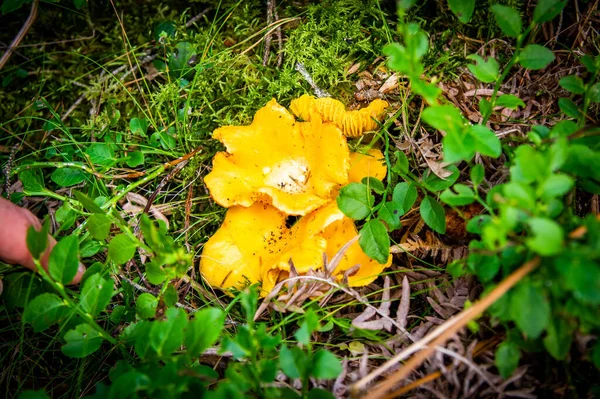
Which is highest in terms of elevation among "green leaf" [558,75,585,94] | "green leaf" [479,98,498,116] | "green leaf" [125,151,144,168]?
"green leaf" [558,75,585,94]

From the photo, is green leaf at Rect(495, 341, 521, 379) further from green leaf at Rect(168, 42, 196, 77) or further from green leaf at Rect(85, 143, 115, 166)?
green leaf at Rect(168, 42, 196, 77)

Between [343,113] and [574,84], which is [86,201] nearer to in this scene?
[343,113]

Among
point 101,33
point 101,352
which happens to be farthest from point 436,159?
point 101,33

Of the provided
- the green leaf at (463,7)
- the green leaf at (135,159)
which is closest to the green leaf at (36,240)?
the green leaf at (135,159)

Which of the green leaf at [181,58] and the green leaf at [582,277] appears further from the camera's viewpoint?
the green leaf at [181,58]

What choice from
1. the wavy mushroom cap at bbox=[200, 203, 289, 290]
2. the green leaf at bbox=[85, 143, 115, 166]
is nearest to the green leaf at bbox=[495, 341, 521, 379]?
the wavy mushroom cap at bbox=[200, 203, 289, 290]

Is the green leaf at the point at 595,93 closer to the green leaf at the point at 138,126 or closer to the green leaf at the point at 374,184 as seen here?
the green leaf at the point at 374,184

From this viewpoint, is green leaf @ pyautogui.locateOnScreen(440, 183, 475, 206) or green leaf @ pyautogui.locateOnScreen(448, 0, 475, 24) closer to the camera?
green leaf @ pyautogui.locateOnScreen(440, 183, 475, 206)
